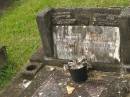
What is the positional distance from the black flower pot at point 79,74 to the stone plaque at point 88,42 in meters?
0.42

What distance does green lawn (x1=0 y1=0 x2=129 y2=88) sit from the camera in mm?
8852

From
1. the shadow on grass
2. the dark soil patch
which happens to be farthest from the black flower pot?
the dark soil patch

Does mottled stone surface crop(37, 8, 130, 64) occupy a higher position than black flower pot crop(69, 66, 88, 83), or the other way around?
mottled stone surface crop(37, 8, 130, 64)

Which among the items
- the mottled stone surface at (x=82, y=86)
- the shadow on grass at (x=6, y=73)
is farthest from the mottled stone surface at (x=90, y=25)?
the shadow on grass at (x=6, y=73)

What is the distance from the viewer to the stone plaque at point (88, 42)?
7.18 meters

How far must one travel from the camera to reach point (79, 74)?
23.1 feet

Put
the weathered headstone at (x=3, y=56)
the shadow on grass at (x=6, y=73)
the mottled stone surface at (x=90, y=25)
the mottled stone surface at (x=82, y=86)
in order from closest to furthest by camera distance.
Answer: the mottled stone surface at (x=82, y=86) → the mottled stone surface at (x=90, y=25) → the shadow on grass at (x=6, y=73) → the weathered headstone at (x=3, y=56)

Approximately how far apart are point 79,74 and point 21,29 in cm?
392

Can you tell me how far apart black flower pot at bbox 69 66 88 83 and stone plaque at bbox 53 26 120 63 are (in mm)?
422

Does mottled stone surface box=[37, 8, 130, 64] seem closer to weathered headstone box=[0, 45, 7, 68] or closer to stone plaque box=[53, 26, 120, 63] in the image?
stone plaque box=[53, 26, 120, 63]

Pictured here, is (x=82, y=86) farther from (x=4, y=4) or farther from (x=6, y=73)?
(x=4, y=4)

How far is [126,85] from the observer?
6.80m

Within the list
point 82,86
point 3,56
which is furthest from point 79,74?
point 3,56

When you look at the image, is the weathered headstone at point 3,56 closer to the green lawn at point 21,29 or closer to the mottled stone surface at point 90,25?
the green lawn at point 21,29
